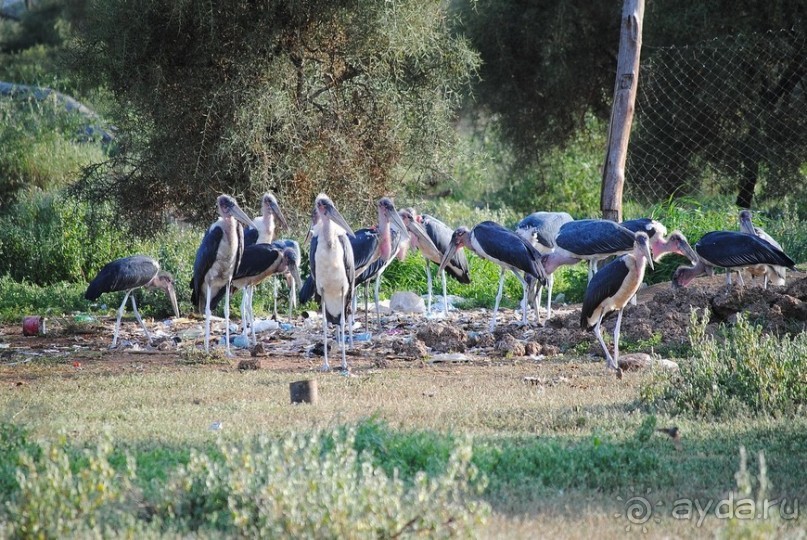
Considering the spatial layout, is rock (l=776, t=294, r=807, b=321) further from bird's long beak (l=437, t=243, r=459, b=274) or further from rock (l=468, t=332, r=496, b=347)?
bird's long beak (l=437, t=243, r=459, b=274)

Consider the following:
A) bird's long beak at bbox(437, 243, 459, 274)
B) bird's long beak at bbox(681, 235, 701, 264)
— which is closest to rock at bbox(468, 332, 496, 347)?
bird's long beak at bbox(437, 243, 459, 274)

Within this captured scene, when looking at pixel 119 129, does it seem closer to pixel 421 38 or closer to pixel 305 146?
pixel 305 146

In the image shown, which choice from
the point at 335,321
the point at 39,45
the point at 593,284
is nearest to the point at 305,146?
the point at 335,321

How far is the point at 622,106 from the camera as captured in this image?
42.5ft

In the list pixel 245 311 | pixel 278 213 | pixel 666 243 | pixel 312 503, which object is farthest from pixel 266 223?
pixel 312 503

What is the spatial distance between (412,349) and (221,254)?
7.10ft

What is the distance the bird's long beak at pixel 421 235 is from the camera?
12359 mm

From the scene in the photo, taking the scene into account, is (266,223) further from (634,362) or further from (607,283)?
(634,362)

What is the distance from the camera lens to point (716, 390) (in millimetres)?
6773

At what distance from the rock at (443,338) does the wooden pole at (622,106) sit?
3264 millimetres

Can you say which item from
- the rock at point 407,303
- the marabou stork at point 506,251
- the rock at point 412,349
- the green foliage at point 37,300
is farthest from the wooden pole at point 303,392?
the green foliage at point 37,300

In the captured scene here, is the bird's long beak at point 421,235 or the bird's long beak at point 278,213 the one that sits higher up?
the bird's long beak at point 278,213

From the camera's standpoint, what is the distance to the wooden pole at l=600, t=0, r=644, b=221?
1280 cm

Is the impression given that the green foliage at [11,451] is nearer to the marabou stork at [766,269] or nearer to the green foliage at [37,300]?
the green foliage at [37,300]
